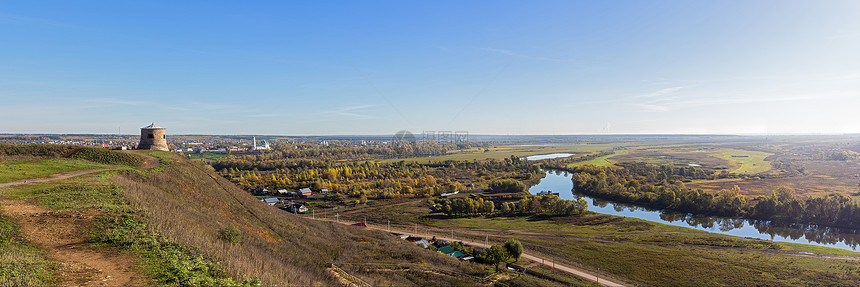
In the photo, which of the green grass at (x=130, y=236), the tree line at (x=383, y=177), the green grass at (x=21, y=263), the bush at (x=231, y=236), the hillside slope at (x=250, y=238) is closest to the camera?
the green grass at (x=21, y=263)

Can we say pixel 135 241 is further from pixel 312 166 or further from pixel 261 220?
pixel 312 166

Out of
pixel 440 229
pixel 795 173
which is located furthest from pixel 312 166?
pixel 795 173

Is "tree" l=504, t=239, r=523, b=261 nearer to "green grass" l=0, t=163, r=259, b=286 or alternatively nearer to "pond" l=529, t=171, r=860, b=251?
"green grass" l=0, t=163, r=259, b=286

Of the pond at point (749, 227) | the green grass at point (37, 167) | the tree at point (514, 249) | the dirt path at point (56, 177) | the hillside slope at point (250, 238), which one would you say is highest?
the green grass at point (37, 167)

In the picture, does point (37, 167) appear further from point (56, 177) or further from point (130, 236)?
point (130, 236)

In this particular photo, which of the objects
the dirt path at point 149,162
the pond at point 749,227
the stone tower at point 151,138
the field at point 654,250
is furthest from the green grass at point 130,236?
the pond at point 749,227

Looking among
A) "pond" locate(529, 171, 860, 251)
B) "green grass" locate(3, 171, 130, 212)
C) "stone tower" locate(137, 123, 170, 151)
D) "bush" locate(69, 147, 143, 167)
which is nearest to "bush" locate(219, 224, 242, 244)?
"green grass" locate(3, 171, 130, 212)

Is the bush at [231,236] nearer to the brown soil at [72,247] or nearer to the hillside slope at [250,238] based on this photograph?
the hillside slope at [250,238]
